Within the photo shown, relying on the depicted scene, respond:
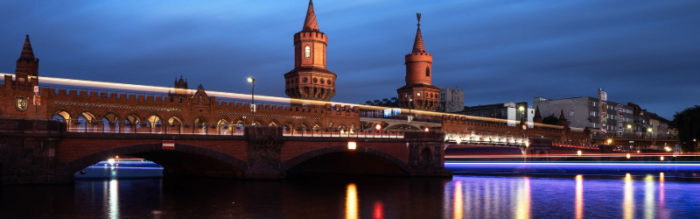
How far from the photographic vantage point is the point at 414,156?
54312 mm

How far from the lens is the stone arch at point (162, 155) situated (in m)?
37.0

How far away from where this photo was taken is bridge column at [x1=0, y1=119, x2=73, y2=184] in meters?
34.9

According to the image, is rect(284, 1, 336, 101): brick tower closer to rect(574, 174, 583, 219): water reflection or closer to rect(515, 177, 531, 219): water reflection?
rect(515, 177, 531, 219): water reflection

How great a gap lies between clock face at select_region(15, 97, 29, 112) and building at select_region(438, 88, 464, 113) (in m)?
140

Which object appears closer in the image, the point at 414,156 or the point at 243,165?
the point at 243,165

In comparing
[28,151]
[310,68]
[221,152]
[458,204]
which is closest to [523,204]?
[458,204]

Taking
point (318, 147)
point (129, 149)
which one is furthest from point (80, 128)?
point (318, 147)

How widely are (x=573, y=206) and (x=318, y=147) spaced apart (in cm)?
2426

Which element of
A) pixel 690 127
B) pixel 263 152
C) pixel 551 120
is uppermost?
pixel 551 120

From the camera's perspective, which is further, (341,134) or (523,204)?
(341,134)

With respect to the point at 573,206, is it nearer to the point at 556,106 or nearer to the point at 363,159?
the point at 363,159

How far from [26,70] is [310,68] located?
43.1 meters

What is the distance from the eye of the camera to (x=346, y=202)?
30672 mm

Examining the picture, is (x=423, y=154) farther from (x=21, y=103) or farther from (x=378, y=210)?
(x=21, y=103)
